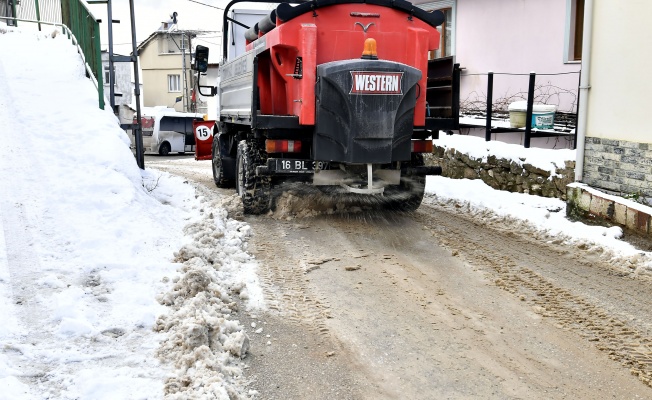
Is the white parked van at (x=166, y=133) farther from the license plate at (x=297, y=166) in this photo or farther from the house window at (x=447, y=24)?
the license plate at (x=297, y=166)

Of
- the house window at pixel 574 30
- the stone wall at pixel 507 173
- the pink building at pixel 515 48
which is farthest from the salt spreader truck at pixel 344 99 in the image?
the house window at pixel 574 30

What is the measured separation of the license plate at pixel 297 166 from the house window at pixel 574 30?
6.45 meters

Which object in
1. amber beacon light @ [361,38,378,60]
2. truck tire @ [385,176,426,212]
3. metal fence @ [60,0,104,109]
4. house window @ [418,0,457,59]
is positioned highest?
house window @ [418,0,457,59]

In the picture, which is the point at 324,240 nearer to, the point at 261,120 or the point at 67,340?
the point at 261,120

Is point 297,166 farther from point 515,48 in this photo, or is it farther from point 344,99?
point 515,48

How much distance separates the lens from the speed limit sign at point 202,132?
14.2m

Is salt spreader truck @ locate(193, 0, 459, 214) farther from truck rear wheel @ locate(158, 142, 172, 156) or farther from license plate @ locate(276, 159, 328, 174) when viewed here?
truck rear wheel @ locate(158, 142, 172, 156)

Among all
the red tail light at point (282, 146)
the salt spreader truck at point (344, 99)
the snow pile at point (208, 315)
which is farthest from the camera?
the red tail light at point (282, 146)

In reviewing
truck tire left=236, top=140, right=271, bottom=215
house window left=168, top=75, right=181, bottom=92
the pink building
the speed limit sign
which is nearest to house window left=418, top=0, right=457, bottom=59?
the pink building

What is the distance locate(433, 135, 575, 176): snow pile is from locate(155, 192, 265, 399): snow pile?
16.1ft

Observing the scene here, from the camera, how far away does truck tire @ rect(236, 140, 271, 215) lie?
332 inches

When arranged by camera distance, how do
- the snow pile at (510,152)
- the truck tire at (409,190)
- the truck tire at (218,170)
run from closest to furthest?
the truck tire at (409,190) < the snow pile at (510,152) < the truck tire at (218,170)

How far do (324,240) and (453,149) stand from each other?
5415 millimetres

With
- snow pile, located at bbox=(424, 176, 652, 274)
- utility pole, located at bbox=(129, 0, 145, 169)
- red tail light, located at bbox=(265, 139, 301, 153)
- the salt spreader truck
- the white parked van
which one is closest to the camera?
snow pile, located at bbox=(424, 176, 652, 274)
